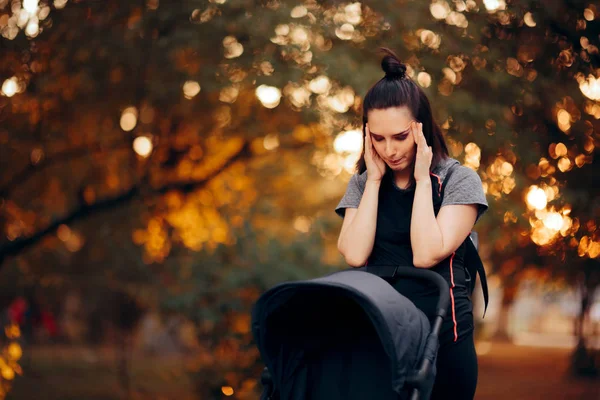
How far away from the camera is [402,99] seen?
2900 millimetres

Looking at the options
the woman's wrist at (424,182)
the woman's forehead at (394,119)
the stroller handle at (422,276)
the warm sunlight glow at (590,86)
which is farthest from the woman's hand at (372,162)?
Answer: the warm sunlight glow at (590,86)

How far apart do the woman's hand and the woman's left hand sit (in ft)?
0.54

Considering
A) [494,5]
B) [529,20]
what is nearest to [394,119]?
[529,20]

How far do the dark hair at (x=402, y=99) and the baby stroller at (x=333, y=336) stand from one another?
520 millimetres

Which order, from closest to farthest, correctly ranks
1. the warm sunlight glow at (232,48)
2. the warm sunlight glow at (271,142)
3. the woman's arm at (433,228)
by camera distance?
the woman's arm at (433,228)
the warm sunlight glow at (232,48)
the warm sunlight glow at (271,142)

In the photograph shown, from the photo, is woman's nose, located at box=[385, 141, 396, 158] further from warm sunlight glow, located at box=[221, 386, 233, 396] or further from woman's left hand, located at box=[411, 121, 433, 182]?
warm sunlight glow, located at box=[221, 386, 233, 396]

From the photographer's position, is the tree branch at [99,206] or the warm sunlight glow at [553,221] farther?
the tree branch at [99,206]

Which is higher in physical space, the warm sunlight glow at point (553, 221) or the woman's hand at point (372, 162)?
the woman's hand at point (372, 162)

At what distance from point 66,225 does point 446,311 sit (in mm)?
9508

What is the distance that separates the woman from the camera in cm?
277

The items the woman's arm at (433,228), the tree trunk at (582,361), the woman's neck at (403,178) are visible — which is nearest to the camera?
the woman's arm at (433,228)

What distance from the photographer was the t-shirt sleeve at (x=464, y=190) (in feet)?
9.16

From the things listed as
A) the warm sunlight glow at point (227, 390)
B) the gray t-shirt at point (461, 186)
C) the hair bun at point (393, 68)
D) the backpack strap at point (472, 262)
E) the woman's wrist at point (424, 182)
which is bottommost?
the warm sunlight glow at point (227, 390)

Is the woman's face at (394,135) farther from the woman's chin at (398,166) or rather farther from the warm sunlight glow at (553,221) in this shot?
the warm sunlight glow at (553,221)
